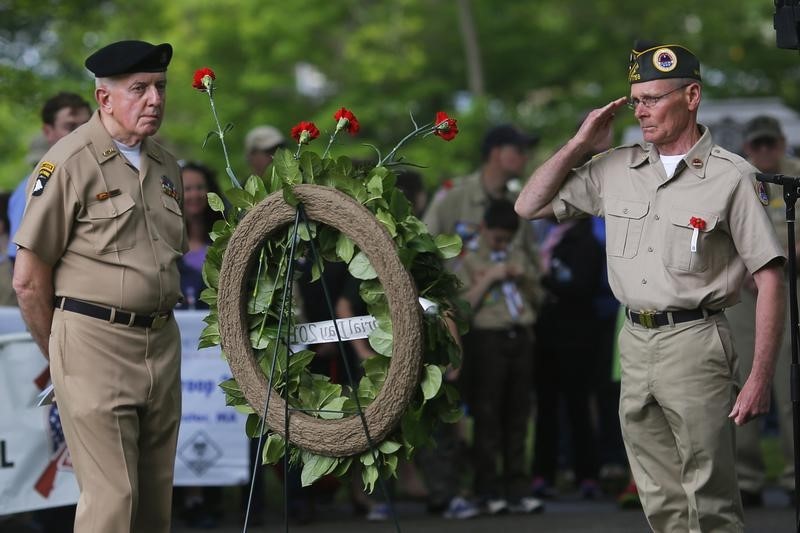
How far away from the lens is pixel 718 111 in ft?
56.6

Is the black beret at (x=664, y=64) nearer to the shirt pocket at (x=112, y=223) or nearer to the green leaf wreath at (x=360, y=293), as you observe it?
the green leaf wreath at (x=360, y=293)

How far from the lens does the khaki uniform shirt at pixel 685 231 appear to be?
5332 millimetres

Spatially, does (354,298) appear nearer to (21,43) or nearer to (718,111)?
(718,111)

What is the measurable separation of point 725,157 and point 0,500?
4.39 m

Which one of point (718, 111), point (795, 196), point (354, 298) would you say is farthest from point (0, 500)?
point (718, 111)

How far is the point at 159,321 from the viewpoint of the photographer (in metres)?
5.52

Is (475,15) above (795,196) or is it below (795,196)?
above

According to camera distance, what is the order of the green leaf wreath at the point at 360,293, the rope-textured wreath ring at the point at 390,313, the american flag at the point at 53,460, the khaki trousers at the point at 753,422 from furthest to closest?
the khaki trousers at the point at 753,422 → the american flag at the point at 53,460 → the green leaf wreath at the point at 360,293 → the rope-textured wreath ring at the point at 390,313

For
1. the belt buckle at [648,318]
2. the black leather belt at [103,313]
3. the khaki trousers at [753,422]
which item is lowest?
the khaki trousers at [753,422]

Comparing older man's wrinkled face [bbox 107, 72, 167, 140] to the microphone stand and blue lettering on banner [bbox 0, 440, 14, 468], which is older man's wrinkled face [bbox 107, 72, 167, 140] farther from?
blue lettering on banner [bbox 0, 440, 14, 468]

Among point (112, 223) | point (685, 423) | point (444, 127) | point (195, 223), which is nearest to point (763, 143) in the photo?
point (195, 223)

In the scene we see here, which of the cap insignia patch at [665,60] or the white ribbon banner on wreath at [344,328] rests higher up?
the cap insignia patch at [665,60]

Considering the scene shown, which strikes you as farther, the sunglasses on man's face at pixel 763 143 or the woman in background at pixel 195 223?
the sunglasses on man's face at pixel 763 143

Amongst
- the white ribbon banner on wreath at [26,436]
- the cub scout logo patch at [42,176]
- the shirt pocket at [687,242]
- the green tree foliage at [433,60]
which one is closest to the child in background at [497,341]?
the white ribbon banner on wreath at [26,436]
